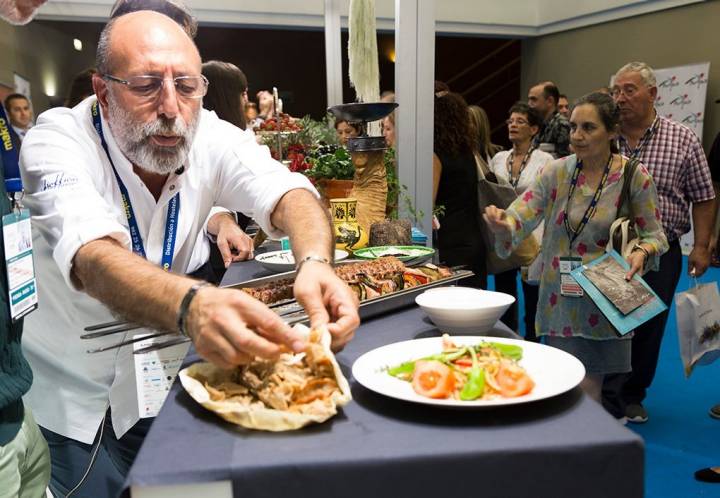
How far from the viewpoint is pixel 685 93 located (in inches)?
323

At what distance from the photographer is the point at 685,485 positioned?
2604mm

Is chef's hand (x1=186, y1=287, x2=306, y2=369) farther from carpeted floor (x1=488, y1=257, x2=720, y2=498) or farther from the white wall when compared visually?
the white wall

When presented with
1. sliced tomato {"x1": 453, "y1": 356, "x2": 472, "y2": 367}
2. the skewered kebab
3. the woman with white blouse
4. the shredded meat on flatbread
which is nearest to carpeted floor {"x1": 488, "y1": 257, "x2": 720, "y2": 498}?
the woman with white blouse

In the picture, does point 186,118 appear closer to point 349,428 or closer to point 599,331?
point 349,428

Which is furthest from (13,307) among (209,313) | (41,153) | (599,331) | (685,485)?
(685,485)

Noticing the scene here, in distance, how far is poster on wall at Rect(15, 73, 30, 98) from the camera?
730 cm

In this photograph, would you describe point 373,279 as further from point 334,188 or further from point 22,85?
point 22,85

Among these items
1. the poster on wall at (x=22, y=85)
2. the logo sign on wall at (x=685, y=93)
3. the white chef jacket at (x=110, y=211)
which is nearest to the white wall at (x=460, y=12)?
the logo sign on wall at (x=685, y=93)

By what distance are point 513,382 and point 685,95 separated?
847cm

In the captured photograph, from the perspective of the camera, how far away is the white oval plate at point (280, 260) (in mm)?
2055

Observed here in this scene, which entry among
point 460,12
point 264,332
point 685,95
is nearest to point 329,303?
point 264,332

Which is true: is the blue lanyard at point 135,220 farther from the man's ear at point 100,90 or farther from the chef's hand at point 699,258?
the chef's hand at point 699,258

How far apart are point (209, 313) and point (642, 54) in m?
9.50

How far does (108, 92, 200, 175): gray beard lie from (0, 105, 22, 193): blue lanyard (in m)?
0.23
